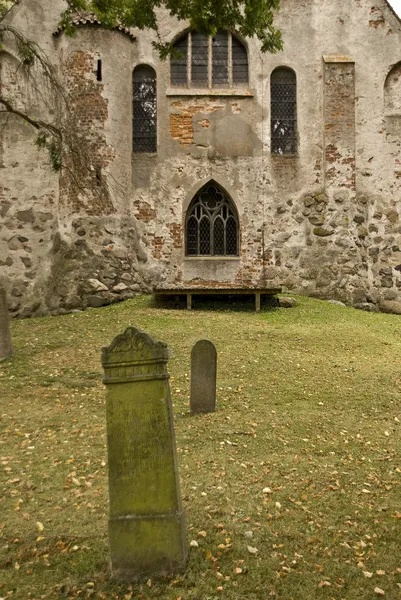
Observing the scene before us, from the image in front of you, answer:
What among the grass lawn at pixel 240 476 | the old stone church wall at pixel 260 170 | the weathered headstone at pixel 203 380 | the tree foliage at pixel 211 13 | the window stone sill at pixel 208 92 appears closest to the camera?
the grass lawn at pixel 240 476

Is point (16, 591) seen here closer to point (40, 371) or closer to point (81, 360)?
point (40, 371)

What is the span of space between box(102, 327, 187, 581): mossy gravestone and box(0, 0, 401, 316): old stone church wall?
11.8 metres

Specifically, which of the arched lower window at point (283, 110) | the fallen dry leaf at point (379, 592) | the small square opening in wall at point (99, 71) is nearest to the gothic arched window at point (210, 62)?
the arched lower window at point (283, 110)

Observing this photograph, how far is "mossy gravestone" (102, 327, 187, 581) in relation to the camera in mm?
3445

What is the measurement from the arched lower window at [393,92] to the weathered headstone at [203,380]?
12.7 m

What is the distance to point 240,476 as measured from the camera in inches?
191

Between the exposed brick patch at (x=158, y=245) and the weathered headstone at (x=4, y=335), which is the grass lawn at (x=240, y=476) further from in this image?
the exposed brick patch at (x=158, y=245)

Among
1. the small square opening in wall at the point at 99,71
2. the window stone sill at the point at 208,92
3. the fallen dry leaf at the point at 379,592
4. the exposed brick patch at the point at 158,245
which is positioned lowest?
the fallen dry leaf at the point at 379,592

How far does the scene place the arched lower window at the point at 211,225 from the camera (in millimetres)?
16156

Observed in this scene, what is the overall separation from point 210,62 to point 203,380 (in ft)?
41.7

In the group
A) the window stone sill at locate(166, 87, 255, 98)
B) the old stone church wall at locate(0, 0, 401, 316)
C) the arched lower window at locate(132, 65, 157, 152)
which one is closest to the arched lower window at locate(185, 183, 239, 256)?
the old stone church wall at locate(0, 0, 401, 316)

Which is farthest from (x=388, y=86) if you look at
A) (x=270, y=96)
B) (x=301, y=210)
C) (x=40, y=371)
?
(x=40, y=371)

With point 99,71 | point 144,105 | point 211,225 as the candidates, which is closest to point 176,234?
point 211,225

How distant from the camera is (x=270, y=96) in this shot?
16.4 m
